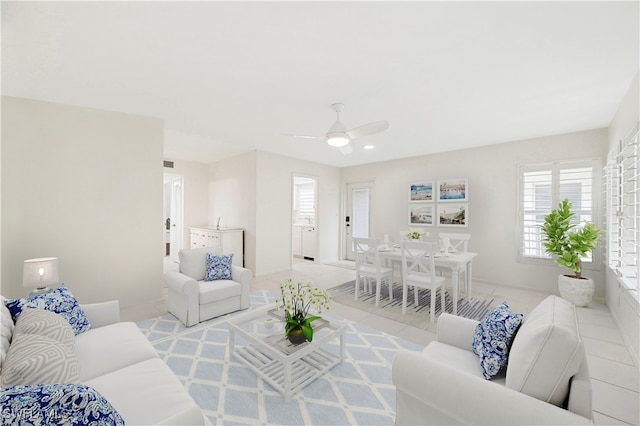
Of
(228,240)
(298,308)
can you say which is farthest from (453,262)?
(228,240)

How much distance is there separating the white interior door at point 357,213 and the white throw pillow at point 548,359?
18.7 ft

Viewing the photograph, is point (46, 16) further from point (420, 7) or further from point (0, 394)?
point (420, 7)

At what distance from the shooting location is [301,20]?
1.79 meters

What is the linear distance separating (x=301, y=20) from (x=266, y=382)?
2618 mm

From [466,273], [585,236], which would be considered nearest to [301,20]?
[466,273]

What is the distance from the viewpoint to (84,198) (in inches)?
132

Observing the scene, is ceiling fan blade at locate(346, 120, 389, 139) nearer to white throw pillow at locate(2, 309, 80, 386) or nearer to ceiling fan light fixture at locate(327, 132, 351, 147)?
ceiling fan light fixture at locate(327, 132, 351, 147)

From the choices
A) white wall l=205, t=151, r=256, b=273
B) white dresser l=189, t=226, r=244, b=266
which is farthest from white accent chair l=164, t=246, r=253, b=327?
white wall l=205, t=151, r=256, b=273

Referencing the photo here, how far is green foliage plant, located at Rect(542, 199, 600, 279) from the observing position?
145 inches

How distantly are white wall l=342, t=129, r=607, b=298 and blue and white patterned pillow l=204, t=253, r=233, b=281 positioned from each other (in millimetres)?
4089

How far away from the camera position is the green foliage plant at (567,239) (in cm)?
368

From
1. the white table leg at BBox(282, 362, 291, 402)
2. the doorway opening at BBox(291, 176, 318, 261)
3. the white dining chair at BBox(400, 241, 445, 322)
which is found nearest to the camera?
the white table leg at BBox(282, 362, 291, 402)

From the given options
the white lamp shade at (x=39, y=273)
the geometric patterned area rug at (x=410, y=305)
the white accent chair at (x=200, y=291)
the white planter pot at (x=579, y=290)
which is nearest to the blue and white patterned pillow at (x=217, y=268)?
the white accent chair at (x=200, y=291)

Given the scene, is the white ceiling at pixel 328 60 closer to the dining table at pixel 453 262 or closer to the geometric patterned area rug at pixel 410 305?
the dining table at pixel 453 262
